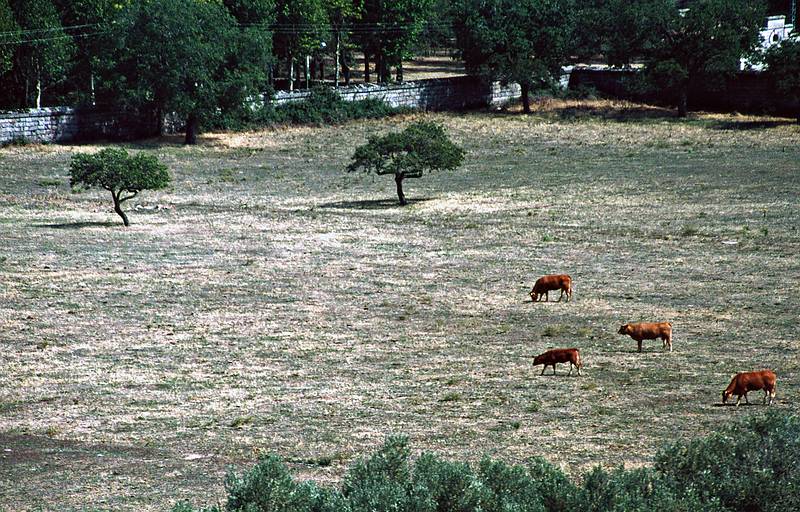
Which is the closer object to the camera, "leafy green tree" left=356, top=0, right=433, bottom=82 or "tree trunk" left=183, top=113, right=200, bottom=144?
"tree trunk" left=183, top=113, right=200, bottom=144

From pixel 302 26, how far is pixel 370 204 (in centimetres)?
4070

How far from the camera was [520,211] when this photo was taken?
57812 millimetres

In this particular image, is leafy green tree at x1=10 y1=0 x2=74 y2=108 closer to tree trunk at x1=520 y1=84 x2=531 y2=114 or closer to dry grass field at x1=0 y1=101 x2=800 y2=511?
dry grass field at x1=0 y1=101 x2=800 y2=511

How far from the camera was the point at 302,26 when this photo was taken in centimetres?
9794

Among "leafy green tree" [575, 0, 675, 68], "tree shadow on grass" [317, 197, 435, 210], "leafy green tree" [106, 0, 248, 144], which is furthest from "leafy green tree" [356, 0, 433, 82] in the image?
"tree shadow on grass" [317, 197, 435, 210]

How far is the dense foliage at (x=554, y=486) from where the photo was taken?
50.8ft

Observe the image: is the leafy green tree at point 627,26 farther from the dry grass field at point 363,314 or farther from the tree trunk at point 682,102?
the dry grass field at point 363,314

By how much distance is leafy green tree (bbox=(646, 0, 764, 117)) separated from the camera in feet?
296

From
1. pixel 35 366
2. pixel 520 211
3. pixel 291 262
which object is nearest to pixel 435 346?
pixel 35 366

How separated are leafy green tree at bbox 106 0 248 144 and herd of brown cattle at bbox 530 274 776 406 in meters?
43.4

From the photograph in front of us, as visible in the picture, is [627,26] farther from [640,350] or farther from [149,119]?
[640,350]

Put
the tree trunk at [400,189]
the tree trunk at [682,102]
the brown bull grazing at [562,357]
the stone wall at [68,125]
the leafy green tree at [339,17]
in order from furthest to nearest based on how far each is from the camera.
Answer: the leafy green tree at [339,17], the tree trunk at [682,102], the stone wall at [68,125], the tree trunk at [400,189], the brown bull grazing at [562,357]

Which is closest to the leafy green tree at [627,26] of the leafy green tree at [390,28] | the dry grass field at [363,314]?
Answer: the leafy green tree at [390,28]

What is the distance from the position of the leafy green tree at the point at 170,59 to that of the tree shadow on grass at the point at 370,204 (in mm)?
19706
